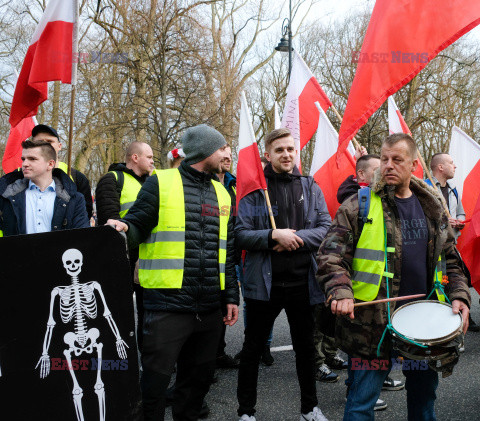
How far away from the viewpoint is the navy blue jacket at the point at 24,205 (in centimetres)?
350

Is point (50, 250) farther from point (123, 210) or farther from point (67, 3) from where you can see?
point (67, 3)

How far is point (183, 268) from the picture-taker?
2.96 m

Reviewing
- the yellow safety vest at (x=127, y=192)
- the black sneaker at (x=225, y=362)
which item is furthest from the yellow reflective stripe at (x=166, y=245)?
the black sneaker at (x=225, y=362)

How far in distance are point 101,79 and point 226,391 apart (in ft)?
50.2

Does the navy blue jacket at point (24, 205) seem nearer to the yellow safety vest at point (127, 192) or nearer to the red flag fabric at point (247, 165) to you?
the yellow safety vest at point (127, 192)

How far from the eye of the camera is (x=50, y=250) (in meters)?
2.74

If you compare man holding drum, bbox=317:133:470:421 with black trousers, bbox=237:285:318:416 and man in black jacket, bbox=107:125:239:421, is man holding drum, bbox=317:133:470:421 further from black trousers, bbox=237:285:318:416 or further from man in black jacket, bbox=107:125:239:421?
man in black jacket, bbox=107:125:239:421

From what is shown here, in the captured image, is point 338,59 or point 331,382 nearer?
point 331,382

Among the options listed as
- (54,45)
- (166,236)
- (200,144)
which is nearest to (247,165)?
(200,144)

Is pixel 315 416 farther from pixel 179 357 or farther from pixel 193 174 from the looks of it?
pixel 193 174

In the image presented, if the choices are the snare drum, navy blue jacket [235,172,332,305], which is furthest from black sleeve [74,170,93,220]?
the snare drum

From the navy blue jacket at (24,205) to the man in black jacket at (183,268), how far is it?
0.92 meters

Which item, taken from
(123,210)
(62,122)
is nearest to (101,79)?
(62,122)

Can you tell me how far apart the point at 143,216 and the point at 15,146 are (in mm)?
4070
